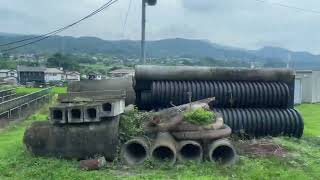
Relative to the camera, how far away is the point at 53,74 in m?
80.1

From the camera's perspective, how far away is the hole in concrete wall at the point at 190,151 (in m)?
9.12

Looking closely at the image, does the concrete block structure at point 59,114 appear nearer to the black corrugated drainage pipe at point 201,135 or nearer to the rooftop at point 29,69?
the black corrugated drainage pipe at point 201,135

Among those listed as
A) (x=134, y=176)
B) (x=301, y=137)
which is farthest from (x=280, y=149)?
(x=134, y=176)

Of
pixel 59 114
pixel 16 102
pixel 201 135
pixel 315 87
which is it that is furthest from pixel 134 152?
pixel 315 87

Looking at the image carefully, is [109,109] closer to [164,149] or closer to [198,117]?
[164,149]

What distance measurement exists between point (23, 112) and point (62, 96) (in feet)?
44.1

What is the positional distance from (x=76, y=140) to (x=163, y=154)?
165 centimetres

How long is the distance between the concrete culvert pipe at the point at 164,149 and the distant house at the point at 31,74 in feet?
230

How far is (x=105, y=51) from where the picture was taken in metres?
92.1

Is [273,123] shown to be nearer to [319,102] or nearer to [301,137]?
[301,137]

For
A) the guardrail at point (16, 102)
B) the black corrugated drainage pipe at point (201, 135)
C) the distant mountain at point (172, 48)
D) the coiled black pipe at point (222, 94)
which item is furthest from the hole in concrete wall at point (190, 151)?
the distant mountain at point (172, 48)

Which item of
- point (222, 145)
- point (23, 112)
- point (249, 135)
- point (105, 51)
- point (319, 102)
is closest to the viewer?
point (222, 145)

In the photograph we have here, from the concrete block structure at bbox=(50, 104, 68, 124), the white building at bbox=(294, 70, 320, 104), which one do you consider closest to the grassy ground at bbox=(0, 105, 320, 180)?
the concrete block structure at bbox=(50, 104, 68, 124)

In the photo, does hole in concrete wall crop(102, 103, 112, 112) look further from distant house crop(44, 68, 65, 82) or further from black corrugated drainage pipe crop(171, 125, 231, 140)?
distant house crop(44, 68, 65, 82)
